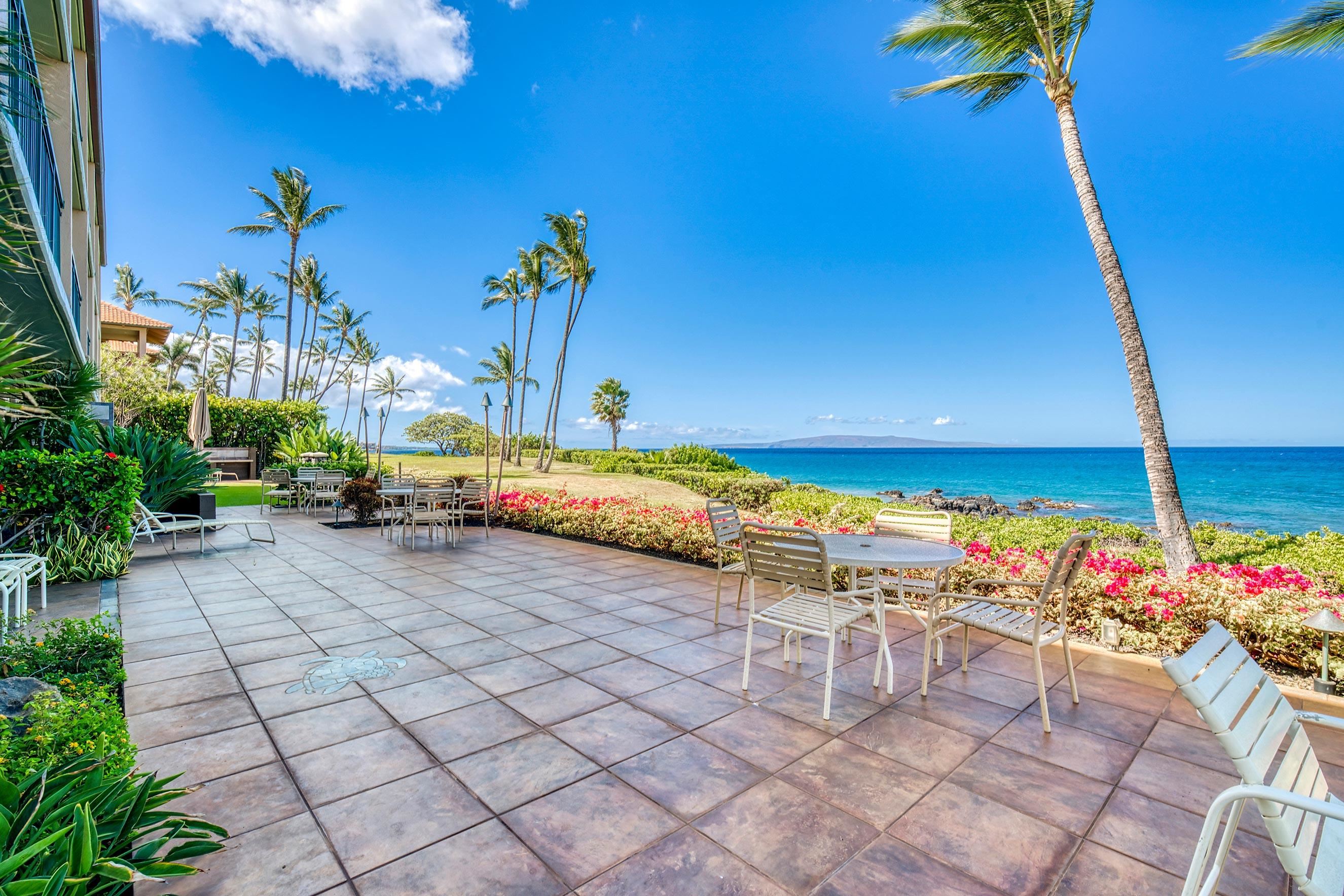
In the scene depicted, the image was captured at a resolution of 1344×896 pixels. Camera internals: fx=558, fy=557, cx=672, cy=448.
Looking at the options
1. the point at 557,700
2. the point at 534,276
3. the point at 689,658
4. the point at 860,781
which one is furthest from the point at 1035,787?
the point at 534,276

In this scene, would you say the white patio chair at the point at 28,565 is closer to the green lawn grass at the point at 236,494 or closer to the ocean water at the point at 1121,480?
the green lawn grass at the point at 236,494

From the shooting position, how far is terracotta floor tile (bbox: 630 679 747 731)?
2.79 meters

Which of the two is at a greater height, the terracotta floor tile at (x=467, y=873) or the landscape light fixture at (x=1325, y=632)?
the landscape light fixture at (x=1325, y=632)

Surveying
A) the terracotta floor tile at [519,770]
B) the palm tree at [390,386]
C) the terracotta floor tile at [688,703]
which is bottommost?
the terracotta floor tile at [519,770]

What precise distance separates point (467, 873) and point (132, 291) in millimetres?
49410

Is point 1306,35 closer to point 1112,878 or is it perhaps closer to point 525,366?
point 1112,878

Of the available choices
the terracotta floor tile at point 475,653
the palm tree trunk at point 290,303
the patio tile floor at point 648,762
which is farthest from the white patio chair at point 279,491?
the palm tree trunk at point 290,303

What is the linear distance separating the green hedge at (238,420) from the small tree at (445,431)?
67.3 ft

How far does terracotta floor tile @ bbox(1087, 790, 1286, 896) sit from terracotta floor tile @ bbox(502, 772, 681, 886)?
1.54 metres

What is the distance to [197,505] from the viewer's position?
8500 millimetres

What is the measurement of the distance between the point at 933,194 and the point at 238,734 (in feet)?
69.8

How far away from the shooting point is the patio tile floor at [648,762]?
176 cm

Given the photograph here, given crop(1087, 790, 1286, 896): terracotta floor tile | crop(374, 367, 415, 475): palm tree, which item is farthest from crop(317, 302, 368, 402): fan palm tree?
crop(1087, 790, 1286, 896): terracotta floor tile

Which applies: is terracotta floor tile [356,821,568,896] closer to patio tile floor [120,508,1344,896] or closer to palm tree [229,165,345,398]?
patio tile floor [120,508,1344,896]
